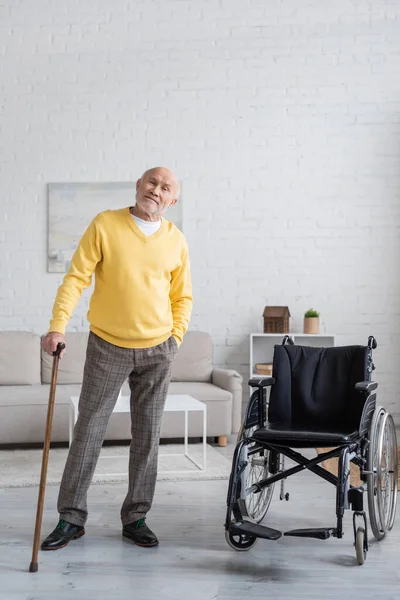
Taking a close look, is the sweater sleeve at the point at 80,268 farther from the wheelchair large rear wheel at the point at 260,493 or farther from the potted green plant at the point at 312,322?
the potted green plant at the point at 312,322

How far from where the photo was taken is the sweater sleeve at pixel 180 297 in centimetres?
297

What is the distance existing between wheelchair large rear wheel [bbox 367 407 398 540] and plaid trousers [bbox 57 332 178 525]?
0.78 m

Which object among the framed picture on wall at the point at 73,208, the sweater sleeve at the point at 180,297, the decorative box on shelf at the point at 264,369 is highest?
the framed picture on wall at the point at 73,208

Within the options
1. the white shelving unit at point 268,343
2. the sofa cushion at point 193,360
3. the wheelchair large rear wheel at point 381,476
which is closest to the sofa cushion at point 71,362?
the sofa cushion at point 193,360

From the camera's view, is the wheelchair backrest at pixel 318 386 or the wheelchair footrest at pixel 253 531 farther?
the wheelchair backrest at pixel 318 386

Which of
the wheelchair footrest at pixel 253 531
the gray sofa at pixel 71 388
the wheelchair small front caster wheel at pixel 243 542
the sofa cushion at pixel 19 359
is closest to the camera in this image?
the wheelchair footrest at pixel 253 531

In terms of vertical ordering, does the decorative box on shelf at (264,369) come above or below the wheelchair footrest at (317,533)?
above

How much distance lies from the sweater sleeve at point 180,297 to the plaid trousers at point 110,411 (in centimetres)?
6

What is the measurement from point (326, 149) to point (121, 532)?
3.67 meters

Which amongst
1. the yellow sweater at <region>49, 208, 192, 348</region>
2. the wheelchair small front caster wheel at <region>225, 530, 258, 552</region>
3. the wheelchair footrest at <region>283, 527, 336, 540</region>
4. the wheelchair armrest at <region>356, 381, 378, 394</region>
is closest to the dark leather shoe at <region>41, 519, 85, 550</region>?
the wheelchair small front caster wheel at <region>225, 530, 258, 552</region>

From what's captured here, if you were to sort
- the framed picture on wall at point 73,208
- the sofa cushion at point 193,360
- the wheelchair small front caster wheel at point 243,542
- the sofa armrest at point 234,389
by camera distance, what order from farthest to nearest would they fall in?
the framed picture on wall at point 73,208, the sofa cushion at point 193,360, the sofa armrest at point 234,389, the wheelchair small front caster wheel at point 243,542

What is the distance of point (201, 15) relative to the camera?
19.1ft

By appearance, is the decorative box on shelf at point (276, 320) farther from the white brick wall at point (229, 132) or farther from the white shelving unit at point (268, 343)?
the white brick wall at point (229, 132)

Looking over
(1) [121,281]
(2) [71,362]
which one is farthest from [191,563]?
(2) [71,362]
